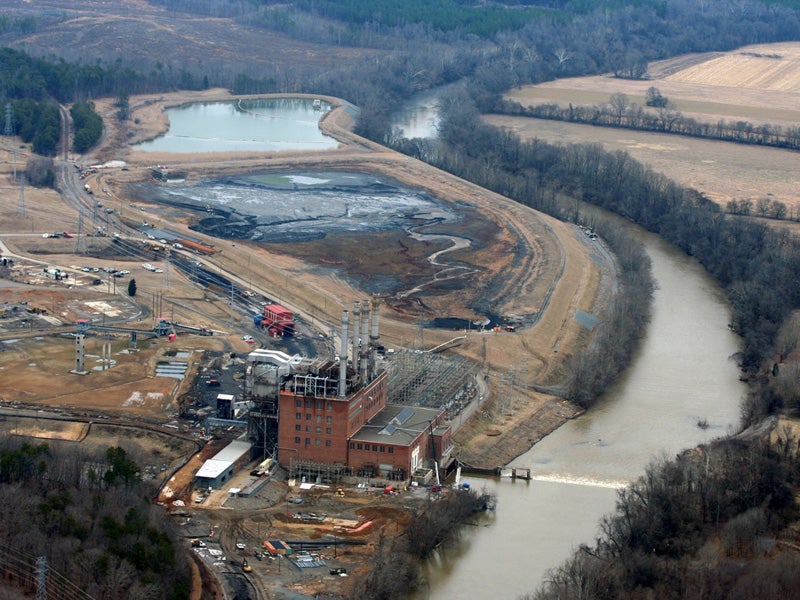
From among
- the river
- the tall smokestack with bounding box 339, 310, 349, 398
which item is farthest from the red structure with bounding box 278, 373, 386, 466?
the river

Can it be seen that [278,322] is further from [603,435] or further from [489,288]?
[603,435]

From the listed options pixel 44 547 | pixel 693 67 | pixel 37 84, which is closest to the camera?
pixel 44 547

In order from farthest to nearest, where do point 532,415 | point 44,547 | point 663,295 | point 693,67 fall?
point 693,67
point 663,295
point 532,415
point 44,547

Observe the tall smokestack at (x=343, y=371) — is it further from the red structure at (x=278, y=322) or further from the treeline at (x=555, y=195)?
the red structure at (x=278, y=322)

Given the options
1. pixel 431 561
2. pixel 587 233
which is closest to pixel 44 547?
pixel 431 561

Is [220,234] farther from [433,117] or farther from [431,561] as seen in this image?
[433,117]
